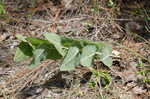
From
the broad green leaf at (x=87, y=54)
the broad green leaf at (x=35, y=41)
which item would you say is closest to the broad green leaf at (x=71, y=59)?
the broad green leaf at (x=87, y=54)

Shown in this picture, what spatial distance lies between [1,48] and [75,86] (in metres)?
0.85

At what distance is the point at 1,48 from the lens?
2730mm

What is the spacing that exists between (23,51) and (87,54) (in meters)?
0.34

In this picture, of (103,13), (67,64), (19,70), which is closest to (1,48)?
(19,70)

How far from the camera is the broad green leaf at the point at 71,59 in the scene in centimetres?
185

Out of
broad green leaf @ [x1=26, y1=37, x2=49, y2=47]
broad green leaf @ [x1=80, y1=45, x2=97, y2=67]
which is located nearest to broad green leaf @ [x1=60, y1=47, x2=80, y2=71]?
broad green leaf @ [x1=80, y1=45, x2=97, y2=67]

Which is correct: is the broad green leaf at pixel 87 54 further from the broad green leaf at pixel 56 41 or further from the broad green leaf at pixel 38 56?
the broad green leaf at pixel 38 56

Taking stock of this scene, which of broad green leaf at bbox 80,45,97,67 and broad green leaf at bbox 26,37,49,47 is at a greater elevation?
broad green leaf at bbox 26,37,49,47

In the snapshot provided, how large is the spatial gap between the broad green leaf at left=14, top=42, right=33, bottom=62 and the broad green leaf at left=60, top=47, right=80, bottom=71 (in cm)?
20

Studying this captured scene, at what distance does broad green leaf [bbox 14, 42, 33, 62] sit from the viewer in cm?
191

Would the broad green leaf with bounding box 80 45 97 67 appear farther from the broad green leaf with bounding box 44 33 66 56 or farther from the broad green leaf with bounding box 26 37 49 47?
the broad green leaf with bounding box 26 37 49 47

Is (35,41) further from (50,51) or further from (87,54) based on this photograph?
(87,54)

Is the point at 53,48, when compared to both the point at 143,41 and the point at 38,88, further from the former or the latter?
the point at 143,41

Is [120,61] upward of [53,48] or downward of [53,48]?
downward
